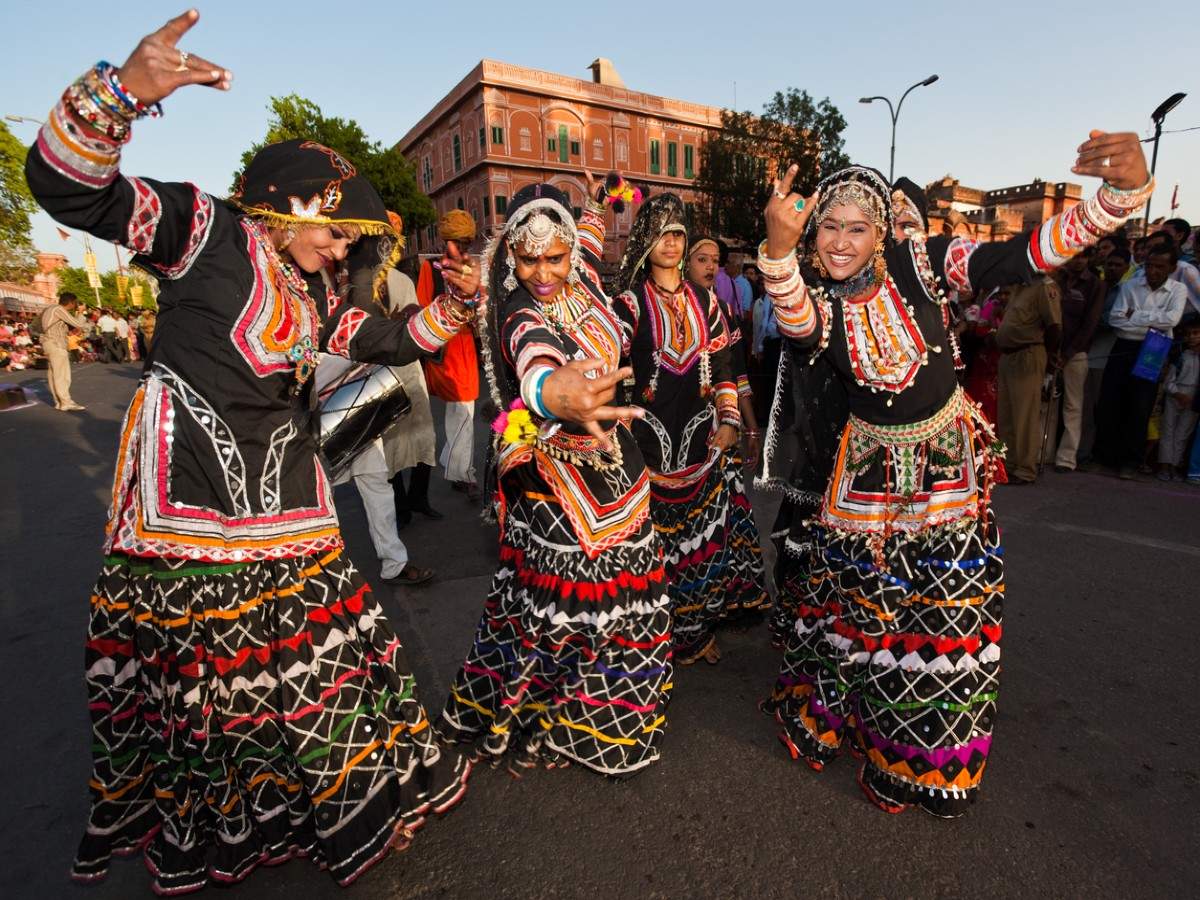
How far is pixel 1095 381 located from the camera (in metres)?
7.67

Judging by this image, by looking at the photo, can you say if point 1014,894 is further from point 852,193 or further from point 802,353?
point 852,193

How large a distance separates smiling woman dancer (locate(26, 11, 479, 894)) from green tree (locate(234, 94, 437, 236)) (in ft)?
100

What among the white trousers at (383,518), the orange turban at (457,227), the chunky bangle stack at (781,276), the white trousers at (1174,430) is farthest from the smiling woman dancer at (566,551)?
the white trousers at (1174,430)

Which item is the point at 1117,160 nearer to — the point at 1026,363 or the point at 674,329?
the point at 674,329

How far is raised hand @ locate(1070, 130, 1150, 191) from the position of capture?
1955mm

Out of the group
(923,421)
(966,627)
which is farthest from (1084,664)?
(923,421)

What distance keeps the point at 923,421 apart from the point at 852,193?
86cm

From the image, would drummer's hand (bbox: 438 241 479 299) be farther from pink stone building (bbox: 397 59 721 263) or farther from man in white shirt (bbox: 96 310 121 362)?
pink stone building (bbox: 397 59 721 263)

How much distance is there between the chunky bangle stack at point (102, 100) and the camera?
1490 mm

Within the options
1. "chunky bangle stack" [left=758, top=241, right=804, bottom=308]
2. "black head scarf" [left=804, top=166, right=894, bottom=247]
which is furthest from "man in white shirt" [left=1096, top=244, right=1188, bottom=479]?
"chunky bangle stack" [left=758, top=241, right=804, bottom=308]

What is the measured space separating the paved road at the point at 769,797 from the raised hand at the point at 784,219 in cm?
200

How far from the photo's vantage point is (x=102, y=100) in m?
1.50

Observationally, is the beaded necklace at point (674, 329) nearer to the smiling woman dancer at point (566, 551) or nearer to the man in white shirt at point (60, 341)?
the smiling woman dancer at point (566, 551)

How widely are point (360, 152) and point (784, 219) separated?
112ft
